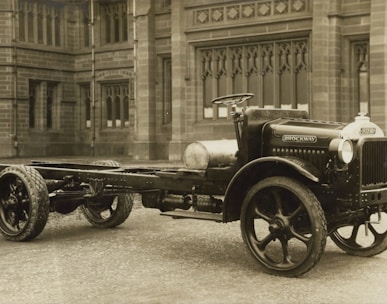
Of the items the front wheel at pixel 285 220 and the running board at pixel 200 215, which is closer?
the front wheel at pixel 285 220

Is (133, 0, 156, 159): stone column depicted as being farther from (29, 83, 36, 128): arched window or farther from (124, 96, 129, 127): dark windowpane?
(29, 83, 36, 128): arched window

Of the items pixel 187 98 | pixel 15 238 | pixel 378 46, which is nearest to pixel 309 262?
pixel 15 238

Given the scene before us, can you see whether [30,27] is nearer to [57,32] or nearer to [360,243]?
[57,32]

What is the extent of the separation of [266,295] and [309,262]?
70 cm

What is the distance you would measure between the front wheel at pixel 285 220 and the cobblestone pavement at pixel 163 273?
16cm

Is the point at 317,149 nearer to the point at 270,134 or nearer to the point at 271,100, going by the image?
the point at 270,134

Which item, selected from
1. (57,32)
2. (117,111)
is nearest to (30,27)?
(57,32)

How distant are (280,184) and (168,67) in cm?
1777

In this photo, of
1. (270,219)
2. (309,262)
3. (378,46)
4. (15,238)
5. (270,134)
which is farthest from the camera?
(378,46)

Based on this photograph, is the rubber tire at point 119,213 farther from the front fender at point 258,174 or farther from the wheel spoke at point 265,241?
the wheel spoke at point 265,241

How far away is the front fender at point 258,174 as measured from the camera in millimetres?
6312

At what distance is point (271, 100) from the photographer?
20812 millimetres

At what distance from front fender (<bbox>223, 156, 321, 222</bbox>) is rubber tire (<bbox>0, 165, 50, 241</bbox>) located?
2.39 metres

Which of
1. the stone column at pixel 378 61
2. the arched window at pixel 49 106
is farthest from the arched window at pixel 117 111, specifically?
the stone column at pixel 378 61
